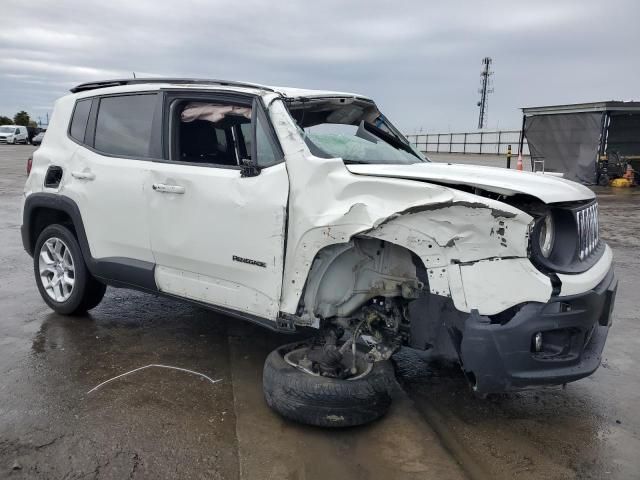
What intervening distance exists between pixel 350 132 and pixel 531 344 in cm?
193

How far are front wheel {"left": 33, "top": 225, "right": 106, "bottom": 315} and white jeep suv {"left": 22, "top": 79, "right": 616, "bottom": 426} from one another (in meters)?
0.12

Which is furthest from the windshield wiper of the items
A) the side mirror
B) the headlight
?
the headlight

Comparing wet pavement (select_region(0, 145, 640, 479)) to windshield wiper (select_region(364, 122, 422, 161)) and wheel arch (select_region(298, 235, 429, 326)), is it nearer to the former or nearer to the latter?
wheel arch (select_region(298, 235, 429, 326))

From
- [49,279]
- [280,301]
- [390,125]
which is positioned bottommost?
[49,279]

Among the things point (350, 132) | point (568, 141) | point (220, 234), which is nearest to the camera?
point (220, 234)

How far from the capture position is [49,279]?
495cm

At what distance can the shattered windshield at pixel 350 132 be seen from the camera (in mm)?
3490

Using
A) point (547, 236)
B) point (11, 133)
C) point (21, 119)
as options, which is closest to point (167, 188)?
point (547, 236)

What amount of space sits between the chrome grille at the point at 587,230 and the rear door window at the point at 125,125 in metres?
2.87

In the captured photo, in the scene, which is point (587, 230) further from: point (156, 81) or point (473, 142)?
→ point (473, 142)

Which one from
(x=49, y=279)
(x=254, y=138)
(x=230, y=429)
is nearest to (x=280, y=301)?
(x=230, y=429)

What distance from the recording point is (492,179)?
9.60 feet

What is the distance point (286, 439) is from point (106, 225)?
2187mm

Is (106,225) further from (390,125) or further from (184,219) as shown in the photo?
(390,125)
